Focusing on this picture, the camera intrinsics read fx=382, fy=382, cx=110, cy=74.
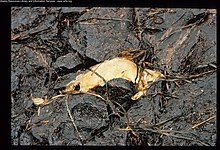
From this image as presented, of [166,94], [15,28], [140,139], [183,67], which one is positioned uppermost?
[15,28]

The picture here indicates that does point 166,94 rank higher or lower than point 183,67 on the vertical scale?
lower

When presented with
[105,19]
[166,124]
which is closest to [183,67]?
[166,124]

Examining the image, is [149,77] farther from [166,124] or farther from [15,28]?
[15,28]

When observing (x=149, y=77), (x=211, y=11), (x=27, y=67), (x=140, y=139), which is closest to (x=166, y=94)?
(x=149, y=77)
